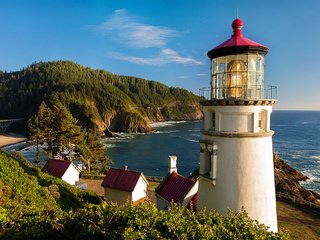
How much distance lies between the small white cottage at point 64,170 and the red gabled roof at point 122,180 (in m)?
5.02

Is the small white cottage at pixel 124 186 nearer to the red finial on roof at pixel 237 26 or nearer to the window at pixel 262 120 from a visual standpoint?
the window at pixel 262 120

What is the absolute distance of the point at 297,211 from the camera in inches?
790

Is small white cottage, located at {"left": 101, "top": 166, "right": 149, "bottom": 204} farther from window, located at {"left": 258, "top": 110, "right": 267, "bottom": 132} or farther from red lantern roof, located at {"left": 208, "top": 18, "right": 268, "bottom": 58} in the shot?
red lantern roof, located at {"left": 208, "top": 18, "right": 268, "bottom": 58}

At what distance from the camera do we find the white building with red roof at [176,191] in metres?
15.2

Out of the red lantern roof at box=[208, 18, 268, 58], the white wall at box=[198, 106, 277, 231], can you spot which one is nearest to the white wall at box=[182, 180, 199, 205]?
the white wall at box=[198, 106, 277, 231]

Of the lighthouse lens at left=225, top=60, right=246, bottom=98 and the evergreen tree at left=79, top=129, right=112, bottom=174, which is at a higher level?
the lighthouse lens at left=225, top=60, right=246, bottom=98

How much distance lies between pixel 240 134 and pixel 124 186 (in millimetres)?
14954

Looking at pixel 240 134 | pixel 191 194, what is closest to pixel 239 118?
pixel 240 134

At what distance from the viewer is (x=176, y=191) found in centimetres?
1605

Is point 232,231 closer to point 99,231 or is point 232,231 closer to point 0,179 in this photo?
point 99,231

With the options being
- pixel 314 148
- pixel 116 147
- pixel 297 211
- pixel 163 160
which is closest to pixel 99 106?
pixel 116 147

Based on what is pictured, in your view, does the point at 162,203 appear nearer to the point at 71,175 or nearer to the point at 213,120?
the point at 213,120

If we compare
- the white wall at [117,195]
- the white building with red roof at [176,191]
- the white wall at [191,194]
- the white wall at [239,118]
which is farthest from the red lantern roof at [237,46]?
the white wall at [117,195]

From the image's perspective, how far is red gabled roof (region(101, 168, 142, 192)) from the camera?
2120 cm
